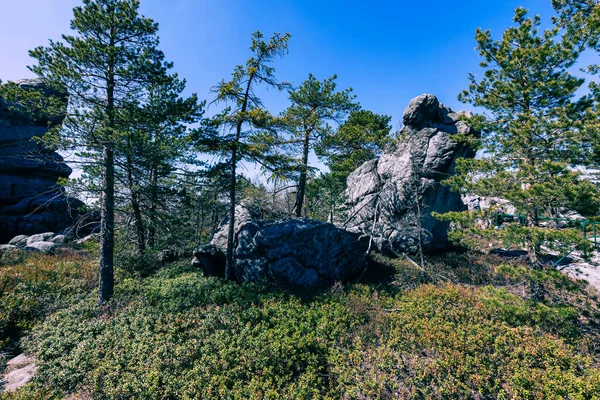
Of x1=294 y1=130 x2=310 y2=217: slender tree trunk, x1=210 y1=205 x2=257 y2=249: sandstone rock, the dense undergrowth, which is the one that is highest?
x1=294 y1=130 x2=310 y2=217: slender tree trunk

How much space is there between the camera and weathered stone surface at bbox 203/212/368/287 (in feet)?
35.1

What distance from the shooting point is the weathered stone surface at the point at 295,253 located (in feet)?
35.1

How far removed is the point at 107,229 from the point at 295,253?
306 inches

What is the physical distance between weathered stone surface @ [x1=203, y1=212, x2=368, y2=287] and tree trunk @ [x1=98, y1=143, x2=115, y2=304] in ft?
12.4

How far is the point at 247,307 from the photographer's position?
8.30m

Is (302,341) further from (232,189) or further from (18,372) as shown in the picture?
(18,372)

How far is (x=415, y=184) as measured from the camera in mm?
13281

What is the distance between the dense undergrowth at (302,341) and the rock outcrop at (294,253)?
103cm

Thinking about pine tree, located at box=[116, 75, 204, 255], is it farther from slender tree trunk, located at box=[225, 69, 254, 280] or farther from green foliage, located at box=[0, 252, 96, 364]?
green foliage, located at box=[0, 252, 96, 364]

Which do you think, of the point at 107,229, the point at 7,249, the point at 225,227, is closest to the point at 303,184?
the point at 225,227

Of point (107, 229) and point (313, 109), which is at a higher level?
point (313, 109)

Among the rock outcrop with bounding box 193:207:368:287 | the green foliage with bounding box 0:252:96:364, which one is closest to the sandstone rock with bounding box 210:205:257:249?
the rock outcrop with bounding box 193:207:368:287

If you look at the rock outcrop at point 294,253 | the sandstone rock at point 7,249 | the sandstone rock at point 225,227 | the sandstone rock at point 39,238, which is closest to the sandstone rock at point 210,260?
the rock outcrop at point 294,253

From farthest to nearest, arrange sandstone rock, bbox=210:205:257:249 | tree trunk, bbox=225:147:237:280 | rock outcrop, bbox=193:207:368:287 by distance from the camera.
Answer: sandstone rock, bbox=210:205:257:249 < tree trunk, bbox=225:147:237:280 < rock outcrop, bbox=193:207:368:287
